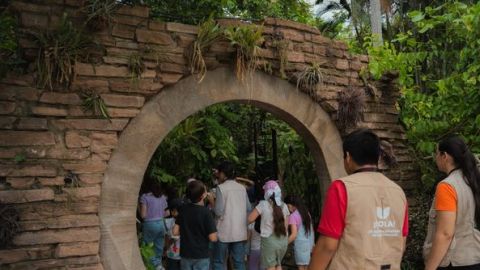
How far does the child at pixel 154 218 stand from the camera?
6.03m

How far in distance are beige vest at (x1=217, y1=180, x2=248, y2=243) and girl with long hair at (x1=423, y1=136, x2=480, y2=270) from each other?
238cm

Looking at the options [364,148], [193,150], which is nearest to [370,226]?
[364,148]

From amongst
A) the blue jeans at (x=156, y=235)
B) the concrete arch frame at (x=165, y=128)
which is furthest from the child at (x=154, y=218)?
the concrete arch frame at (x=165, y=128)

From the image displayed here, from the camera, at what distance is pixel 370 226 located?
2.43 metres

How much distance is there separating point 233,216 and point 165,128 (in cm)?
140

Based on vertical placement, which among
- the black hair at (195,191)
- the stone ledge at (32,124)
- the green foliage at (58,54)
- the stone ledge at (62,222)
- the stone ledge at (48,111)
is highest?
the green foliage at (58,54)

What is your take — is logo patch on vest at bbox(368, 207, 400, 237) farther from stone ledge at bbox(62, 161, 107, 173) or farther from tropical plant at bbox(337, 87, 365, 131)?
tropical plant at bbox(337, 87, 365, 131)

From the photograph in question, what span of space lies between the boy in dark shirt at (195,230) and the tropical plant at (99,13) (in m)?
1.74

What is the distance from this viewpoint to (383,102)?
243 inches

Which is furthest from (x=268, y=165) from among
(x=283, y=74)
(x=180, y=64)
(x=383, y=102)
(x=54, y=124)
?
(x=54, y=124)

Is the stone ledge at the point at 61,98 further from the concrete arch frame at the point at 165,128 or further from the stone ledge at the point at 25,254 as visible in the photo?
the stone ledge at the point at 25,254

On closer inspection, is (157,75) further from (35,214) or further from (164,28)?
(35,214)

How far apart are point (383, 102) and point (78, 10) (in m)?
3.95

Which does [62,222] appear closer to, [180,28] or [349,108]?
[180,28]
